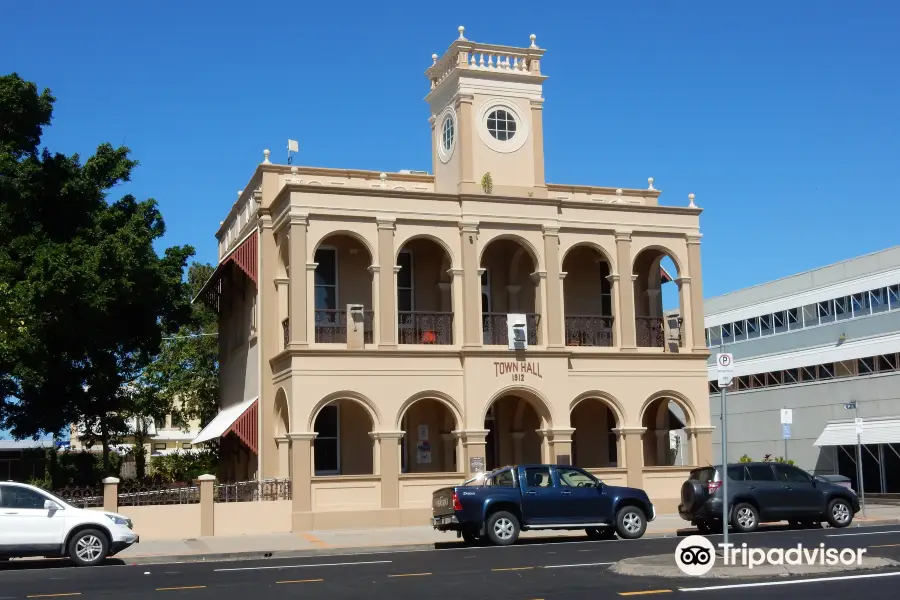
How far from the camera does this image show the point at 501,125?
30.3 m

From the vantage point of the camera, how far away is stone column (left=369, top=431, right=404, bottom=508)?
1061 inches

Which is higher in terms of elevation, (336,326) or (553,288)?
Answer: (553,288)

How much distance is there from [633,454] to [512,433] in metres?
3.74

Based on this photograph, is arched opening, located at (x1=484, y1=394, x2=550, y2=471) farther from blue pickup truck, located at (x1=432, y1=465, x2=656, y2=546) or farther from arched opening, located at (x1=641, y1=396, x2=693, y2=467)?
blue pickup truck, located at (x1=432, y1=465, x2=656, y2=546)

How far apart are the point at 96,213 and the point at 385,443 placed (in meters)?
10.3

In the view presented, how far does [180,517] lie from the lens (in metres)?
24.8

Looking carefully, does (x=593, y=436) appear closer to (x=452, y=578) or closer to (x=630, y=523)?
(x=630, y=523)

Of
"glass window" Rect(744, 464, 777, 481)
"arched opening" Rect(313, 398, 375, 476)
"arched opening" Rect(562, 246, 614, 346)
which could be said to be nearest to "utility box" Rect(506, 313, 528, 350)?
"arched opening" Rect(562, 246, 614, 346)

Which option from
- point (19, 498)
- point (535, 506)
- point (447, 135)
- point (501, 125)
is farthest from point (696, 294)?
point (19, 498)

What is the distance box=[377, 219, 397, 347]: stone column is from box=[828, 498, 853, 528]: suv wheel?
11.4 metres

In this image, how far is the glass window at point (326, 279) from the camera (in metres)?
29.4

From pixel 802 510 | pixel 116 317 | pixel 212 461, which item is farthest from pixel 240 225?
pixel 802 510

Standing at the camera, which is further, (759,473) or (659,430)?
(659,430)

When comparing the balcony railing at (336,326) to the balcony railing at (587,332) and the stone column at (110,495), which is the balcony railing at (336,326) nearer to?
the balcony railing at (587,332)
